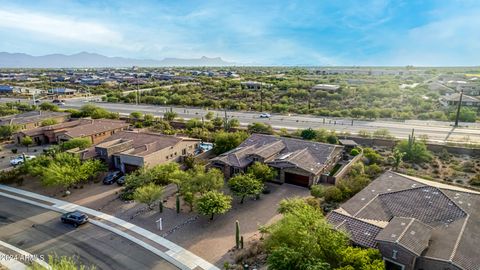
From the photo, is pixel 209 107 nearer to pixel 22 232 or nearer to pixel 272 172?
pixel 272 172

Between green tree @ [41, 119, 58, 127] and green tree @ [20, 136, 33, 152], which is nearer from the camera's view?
green tree @ [20, 136, 33, 152]

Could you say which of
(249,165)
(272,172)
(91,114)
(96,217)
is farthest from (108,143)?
(91,114)

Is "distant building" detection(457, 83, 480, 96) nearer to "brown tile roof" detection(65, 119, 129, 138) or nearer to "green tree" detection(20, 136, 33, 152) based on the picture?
"brown tile roof" detection(65, 119, 129, 138)

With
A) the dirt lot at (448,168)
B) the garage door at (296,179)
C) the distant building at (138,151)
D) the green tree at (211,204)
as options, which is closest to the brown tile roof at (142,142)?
the distant building at (138,151)

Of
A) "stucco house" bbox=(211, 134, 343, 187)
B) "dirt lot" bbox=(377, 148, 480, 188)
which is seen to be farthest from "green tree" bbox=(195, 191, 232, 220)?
"dirt lot" bbox=(377, 148, 480, 188)

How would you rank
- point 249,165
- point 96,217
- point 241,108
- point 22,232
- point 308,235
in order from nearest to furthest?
1. point 308,235
2. point 22,232
3. point 96,217
4. point 249,165
5. point 241,108

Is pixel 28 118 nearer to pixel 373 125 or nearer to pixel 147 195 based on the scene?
pixel 147 195

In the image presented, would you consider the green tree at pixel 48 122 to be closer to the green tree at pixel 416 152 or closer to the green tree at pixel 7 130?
the green tree at pixel 7 130
